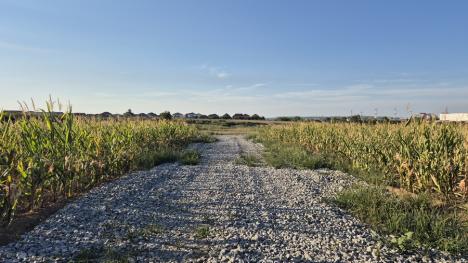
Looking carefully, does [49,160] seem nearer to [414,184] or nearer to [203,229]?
[203,229]

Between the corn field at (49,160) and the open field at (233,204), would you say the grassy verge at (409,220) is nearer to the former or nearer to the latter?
the open field at (233,204)

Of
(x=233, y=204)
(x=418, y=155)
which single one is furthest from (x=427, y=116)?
(x=233, y=204)

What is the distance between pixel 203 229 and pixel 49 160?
3440 millimetres

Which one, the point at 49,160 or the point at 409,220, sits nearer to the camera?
the point at 409,220

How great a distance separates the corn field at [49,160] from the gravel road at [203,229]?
0.57m

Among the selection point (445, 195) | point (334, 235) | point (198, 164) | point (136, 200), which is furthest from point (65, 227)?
point (198, 164)

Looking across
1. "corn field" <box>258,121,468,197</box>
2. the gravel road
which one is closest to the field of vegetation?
"corn field" <box>258,121,468,197</box>

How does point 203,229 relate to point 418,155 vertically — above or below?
below

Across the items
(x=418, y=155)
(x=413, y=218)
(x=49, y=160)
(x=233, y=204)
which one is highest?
(x=49, y=160)

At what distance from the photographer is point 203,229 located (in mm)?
6051

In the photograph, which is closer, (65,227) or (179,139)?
(65,227)

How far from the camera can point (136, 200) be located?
8352 mm

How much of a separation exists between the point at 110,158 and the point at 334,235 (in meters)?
7.63

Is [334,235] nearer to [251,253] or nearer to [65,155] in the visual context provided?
[251,253]
